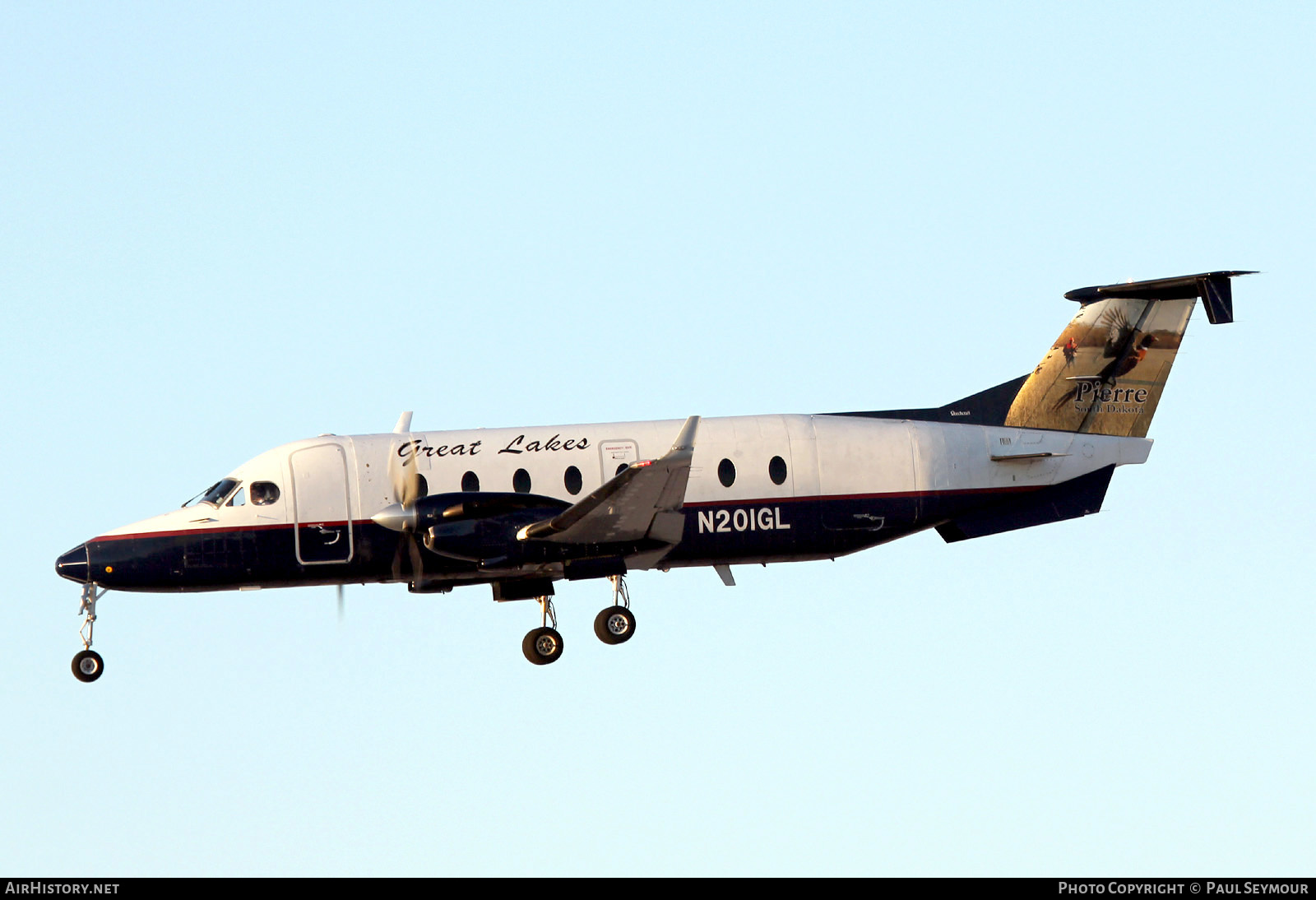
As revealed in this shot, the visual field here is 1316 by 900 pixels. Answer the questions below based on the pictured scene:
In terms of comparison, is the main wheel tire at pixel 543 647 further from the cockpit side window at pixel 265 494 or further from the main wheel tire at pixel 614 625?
the cockpit side window at pixel 265 494

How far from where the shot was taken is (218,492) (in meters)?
33.1

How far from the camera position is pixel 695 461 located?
33.3m

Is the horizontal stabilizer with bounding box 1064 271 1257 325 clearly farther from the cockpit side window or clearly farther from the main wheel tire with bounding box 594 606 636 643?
the cockpit side window

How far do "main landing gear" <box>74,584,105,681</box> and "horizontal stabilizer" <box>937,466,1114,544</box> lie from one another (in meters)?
15.6

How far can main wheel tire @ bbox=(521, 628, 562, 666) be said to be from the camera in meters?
33.0

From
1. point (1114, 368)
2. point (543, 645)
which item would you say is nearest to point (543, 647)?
point (543, 645)

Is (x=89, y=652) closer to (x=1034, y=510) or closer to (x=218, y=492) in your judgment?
(x=218, y=492)

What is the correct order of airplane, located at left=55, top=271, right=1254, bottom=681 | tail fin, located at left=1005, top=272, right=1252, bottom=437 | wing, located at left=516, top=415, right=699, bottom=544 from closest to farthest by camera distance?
wing, located at left=516, top=415, right=699, bottom=544, airplane, located at left=55, top=271, right=1254, bottom=681, tail fin, located at left=1005, top=272, right=1252, bottom=437

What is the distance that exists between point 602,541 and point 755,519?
10.1 feet

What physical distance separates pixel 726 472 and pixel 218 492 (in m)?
9.18

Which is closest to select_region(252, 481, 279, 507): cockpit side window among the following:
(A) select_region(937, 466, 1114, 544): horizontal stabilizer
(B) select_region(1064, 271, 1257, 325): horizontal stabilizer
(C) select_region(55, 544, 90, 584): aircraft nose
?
(C) select_region(55, 544, 90, 584): aircraft nose

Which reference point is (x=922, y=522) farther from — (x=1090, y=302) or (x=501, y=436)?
(x=501, y=436)

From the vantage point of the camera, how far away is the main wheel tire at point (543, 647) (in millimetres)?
32969
